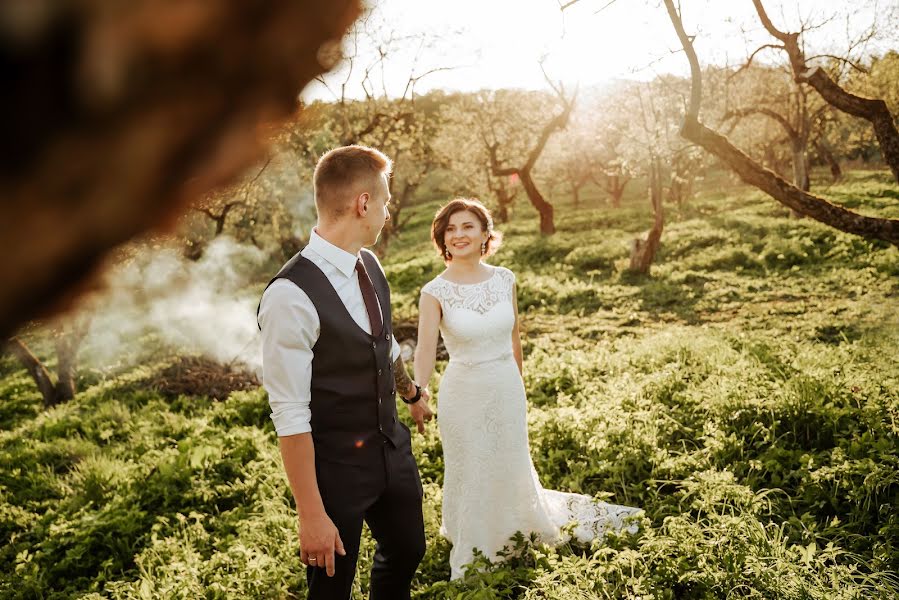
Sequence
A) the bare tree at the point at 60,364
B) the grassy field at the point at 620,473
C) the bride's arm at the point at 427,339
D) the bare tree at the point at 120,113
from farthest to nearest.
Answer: the bare tree at the point at 60,364, the bride's arm at the point at 427,339, the grassy field at the point at 620,473, the bare tree at the point at 120,113

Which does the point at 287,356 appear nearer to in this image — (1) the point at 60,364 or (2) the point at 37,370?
(1) the point at 60,364

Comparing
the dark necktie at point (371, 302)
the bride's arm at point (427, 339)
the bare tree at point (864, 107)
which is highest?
the bare tree at point (864, 107)

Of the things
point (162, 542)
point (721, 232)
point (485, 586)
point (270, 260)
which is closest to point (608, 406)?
point (485, 586)

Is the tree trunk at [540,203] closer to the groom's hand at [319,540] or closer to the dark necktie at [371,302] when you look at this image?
the dark necktie at [371,302]

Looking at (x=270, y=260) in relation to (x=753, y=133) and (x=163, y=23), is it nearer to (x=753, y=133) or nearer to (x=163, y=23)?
(x=163, y=23)

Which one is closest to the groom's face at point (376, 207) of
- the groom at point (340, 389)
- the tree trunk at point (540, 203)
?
the groom at point (340, 389)

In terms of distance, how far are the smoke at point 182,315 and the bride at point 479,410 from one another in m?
7.90

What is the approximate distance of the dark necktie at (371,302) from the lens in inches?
121

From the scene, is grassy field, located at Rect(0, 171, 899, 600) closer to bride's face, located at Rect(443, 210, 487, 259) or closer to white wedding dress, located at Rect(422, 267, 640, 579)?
white wedding dress, located at Rect(422, 267, 640, 579)

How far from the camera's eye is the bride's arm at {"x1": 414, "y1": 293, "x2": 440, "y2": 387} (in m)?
4.40

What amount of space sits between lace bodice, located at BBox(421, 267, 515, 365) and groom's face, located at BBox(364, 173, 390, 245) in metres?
1.42

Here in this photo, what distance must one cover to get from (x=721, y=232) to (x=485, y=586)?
17126 mm

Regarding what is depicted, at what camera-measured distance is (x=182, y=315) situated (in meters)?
16.9

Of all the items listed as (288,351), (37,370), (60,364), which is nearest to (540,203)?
(60,364)
